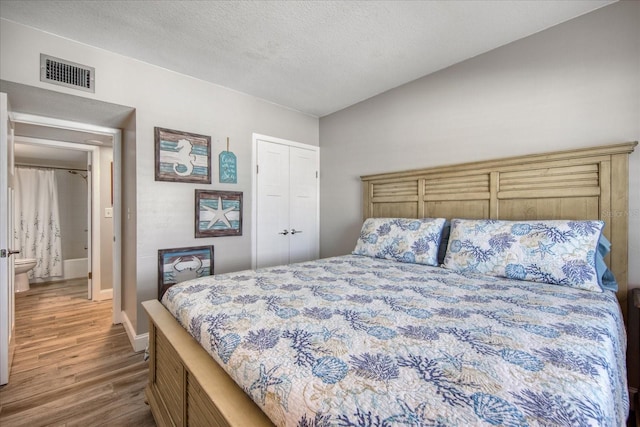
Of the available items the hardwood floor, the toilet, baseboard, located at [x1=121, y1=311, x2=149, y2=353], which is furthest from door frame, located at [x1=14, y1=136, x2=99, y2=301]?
baseboard, located at [x1=121, y1=311, x2=149, y2=353]

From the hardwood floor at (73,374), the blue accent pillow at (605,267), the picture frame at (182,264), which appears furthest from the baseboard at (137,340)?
the blue accent pillow at (605,267)

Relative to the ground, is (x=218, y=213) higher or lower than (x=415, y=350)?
higher

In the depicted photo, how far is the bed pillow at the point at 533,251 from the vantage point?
1562 mm

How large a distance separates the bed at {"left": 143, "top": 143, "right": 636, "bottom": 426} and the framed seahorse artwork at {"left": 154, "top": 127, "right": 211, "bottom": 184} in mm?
1299

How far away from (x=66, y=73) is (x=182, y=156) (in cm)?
96

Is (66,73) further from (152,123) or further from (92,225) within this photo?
(92,225)

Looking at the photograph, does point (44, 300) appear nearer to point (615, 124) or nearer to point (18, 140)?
point (18, 140)

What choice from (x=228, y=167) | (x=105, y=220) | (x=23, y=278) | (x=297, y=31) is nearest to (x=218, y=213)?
(x=228, y=167)

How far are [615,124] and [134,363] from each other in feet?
12.6

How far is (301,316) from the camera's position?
114 centimetres

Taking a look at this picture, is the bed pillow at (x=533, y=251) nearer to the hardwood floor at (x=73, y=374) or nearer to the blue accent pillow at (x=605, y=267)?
the blue accent pillow at (x=605, y=267)

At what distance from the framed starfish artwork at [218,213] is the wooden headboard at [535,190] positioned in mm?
1682

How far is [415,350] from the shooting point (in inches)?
33.6

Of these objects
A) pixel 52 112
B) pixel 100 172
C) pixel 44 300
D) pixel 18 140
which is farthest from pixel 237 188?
pixel 44 300
